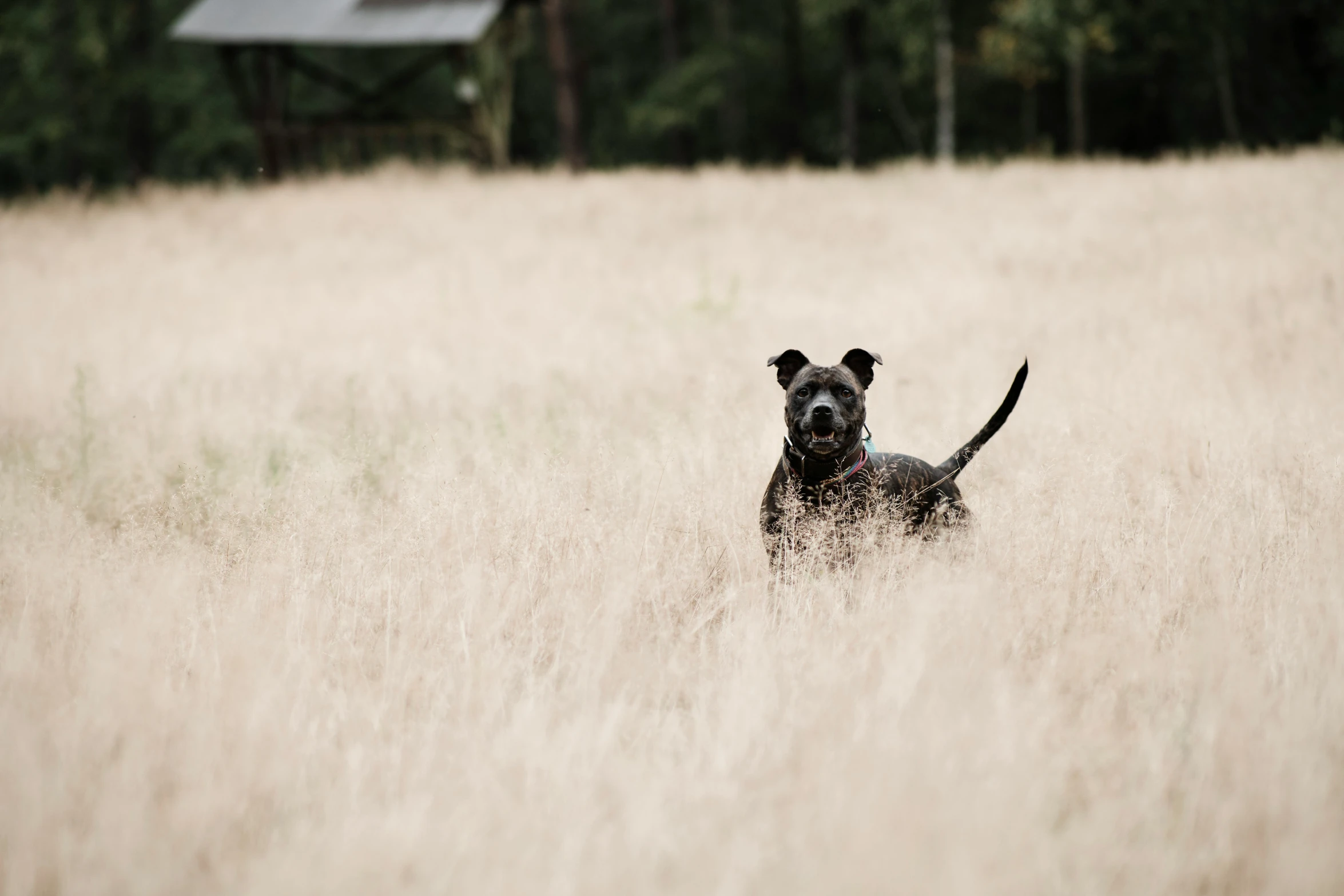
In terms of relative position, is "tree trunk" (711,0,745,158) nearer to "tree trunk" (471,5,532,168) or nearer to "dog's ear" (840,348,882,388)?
"tree trunk" (471,5,532,168)

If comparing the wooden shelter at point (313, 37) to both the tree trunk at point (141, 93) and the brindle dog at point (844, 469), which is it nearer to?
the tree trunk at point (141, 93)

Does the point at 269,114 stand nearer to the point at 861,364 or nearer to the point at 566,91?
the point at 566,91

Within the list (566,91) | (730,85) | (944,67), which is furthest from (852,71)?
(566,91)

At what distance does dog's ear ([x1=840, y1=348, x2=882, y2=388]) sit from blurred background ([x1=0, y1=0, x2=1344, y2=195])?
1489 cm

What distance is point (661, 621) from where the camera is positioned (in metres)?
3.25

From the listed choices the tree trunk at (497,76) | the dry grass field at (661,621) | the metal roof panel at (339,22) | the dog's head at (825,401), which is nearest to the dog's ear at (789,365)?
the dog's head at (825,401)

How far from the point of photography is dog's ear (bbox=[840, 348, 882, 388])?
3.78 metres

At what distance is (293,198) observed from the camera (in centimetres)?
1446

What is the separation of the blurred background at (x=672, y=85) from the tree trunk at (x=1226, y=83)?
0.32 ft

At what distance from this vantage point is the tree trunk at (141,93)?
919 inches

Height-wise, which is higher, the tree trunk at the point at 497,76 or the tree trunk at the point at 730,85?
the tree trunk at the point at 730,85

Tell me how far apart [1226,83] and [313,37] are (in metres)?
25.5

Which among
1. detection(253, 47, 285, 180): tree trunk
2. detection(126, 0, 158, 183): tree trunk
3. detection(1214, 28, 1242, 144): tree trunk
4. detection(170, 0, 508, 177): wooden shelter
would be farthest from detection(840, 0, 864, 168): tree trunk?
detection(126, 0, 158, 183): tree trunk

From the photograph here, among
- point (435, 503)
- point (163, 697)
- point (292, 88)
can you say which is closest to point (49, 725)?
point (163, 697)
